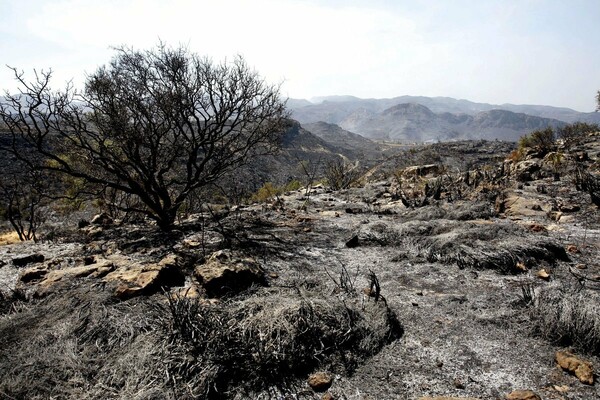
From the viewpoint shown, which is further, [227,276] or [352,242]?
[352,242]

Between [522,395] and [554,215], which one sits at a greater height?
[554,215]

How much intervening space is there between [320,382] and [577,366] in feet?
6.76

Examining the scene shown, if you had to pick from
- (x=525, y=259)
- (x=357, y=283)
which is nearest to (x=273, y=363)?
(x=357, y=283)

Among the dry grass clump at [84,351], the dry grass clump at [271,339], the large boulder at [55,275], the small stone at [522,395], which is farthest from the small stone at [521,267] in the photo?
the large boulder at [55,275]

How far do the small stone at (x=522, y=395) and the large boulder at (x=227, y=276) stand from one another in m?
2.83

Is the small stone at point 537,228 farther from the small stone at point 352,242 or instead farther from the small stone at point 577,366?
the small stone at point 577,366

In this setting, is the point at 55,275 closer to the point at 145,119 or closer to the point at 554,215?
the point at 145,119

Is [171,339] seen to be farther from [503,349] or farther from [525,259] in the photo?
[525,259]

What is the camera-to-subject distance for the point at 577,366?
2734 mm

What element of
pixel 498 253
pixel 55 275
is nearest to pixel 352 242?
pixel 498 253

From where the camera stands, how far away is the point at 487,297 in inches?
161

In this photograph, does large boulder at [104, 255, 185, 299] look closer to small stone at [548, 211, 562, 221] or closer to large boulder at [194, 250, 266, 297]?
large boulder at [194, 250, 266, 297]

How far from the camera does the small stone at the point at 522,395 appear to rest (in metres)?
2.49

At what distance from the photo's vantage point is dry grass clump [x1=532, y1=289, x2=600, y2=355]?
9.77 ft
